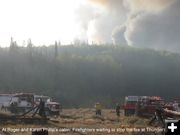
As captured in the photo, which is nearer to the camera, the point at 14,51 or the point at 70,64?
the point at 14,51

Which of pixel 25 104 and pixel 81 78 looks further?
pixel 81 78

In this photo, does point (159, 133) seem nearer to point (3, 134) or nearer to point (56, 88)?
point (3, 134)

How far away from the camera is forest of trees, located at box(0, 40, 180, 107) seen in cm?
11525

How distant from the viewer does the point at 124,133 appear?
2034 centimetres

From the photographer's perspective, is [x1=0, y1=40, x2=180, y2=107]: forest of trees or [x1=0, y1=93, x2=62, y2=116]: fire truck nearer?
[x1=0, y1=93, x2=62, y2=116]: fire truck

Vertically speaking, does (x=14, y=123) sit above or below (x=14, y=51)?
below

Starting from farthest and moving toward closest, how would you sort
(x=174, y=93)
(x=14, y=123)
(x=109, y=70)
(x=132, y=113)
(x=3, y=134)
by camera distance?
(x=109, y=70), (x=174, y=93), (x=132, y=113), (x=14, y=123), (x=3, y=134)

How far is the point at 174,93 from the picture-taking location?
142125 millimetres

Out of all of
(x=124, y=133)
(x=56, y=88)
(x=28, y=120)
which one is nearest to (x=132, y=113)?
(x=28, y=120)

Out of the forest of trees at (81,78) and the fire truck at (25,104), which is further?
the forest of trees at (81,78)

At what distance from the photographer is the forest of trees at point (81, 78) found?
115250 millimetres

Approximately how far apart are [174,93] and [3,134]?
419 feet

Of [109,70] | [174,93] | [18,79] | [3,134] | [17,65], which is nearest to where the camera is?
[3,134]

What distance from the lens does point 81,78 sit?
141 metres
